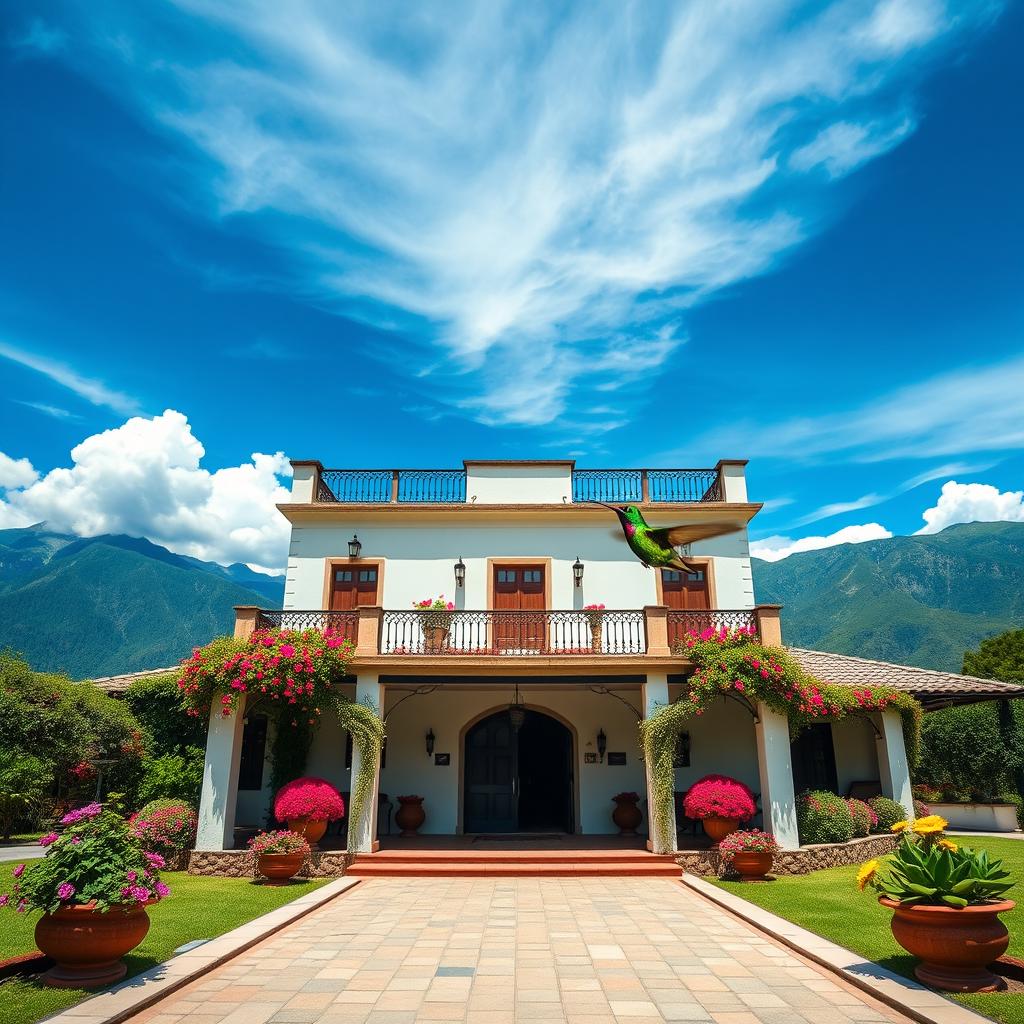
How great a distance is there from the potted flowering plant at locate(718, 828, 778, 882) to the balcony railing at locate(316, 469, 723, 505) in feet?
24.6

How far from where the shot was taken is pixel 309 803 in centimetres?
1189

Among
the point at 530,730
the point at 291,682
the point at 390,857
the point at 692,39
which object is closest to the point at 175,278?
the point at 291,682

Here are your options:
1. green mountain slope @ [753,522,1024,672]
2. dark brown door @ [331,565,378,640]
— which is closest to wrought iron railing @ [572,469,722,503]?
dark brown door @ [331,565,378,640]

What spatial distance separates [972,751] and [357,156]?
19.5 metres

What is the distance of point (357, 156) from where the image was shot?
8.78 metres

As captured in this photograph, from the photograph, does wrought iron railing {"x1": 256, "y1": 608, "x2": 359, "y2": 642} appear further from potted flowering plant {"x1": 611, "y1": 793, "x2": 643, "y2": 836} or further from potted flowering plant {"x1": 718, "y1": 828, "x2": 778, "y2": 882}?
potted flowering plant {"x1": 718, "y1": 828, "x2": 778, "y2": 882}

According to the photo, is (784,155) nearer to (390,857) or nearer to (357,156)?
(357,156)

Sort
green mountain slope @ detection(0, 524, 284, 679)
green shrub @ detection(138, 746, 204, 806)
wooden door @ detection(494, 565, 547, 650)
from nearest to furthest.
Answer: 1. green shrub @ detection(138, 746, 204, 806)
2. wooden door @ detection(494, 565, 547, 650)
3. green mountain slope @ detection(0, 524, 284, 679)

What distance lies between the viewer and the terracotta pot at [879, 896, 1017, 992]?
5438 millimetres

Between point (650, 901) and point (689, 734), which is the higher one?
point (689, 734)

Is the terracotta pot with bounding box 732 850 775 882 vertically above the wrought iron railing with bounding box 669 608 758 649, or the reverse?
the wrought iron railing with bounding box 669 608 758 649

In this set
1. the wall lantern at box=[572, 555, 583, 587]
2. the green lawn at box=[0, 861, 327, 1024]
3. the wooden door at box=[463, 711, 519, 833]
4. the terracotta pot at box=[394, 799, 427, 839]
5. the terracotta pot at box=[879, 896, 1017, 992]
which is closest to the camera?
the green lawn at box=[0, 861, 327, 1024]

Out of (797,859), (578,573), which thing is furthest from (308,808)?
(797,859)

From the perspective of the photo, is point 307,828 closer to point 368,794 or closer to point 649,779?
point 368,794
